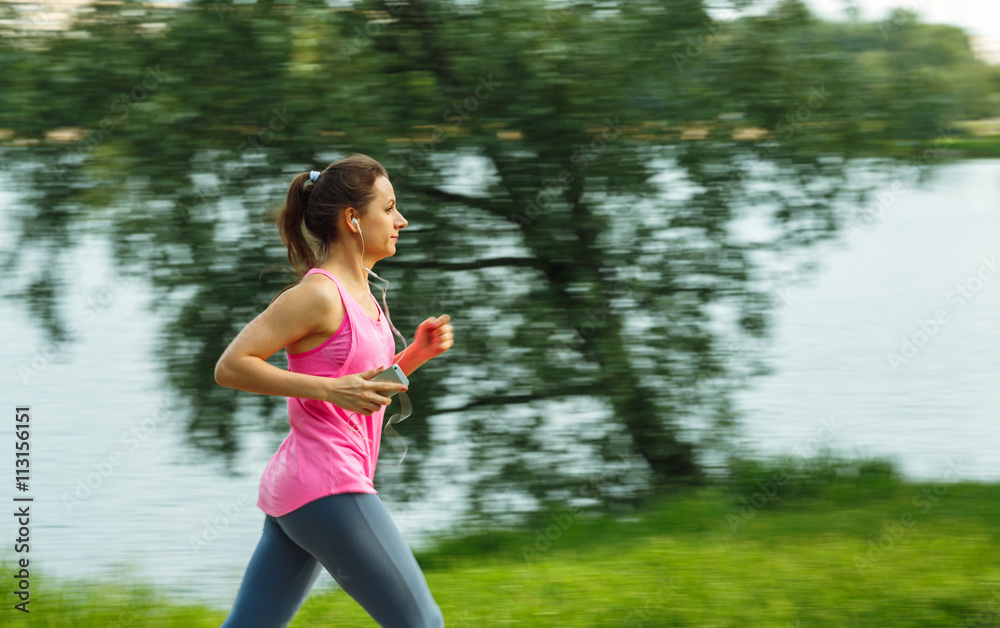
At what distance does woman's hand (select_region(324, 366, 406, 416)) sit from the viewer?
7.80 ft

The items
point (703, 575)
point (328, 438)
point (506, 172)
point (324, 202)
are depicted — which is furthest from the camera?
point (506, 172)

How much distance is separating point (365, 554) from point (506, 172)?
10.2 feet

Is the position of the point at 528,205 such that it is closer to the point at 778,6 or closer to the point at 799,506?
the point at 778,6

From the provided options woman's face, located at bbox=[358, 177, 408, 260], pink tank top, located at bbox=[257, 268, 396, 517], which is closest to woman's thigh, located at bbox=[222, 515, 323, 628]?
pink tank top, located at bbox=[257, 268, 396, 517]

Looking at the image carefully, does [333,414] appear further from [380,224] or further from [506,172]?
[506,172]

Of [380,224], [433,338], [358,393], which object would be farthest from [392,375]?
[380,224]

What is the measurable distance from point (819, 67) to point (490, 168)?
73.5 inches

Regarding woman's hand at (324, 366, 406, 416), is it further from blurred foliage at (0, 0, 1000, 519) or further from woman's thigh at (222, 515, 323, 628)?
blurred foliage at (0, 0, 1000, 519)

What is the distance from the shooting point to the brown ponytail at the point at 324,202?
8.85 feet

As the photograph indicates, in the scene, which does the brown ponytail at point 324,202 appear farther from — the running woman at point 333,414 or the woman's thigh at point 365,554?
the woman's thigh at point 365,554

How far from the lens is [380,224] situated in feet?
8.90

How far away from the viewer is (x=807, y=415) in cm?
596

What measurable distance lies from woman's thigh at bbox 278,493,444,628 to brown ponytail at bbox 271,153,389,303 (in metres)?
0.66

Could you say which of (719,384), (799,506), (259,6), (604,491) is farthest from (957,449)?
(259,6)
